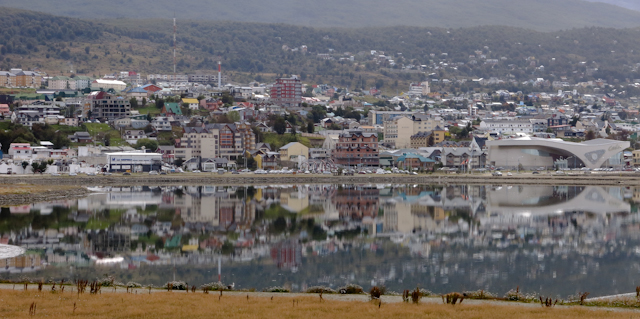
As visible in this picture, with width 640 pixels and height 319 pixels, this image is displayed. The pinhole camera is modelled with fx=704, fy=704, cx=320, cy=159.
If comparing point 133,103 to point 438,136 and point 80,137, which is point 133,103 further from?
point 438,136

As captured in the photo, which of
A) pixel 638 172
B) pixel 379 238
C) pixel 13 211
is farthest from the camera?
pixel 638 172

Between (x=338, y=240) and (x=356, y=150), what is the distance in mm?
44110

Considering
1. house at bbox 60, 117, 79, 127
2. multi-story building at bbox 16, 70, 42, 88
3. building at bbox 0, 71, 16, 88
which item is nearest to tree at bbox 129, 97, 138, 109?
house at bbox 60, 117, 79, 127

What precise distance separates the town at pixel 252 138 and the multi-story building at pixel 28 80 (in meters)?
0.27

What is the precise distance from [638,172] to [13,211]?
52.0 m

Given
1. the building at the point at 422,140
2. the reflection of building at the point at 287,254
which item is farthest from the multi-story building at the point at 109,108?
the reflection of building at the point at 287,254

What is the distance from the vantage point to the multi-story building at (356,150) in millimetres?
68250

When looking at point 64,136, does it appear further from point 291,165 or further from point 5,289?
point 5,289

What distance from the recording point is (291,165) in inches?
2606

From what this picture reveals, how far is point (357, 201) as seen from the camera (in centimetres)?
3950

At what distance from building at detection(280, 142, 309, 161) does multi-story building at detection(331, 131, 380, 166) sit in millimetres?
3486

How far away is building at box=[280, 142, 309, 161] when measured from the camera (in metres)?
66.9

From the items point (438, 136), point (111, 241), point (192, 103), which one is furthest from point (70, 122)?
point (111, 241)

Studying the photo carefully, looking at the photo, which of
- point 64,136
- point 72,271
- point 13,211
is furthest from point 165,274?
point 64,136
